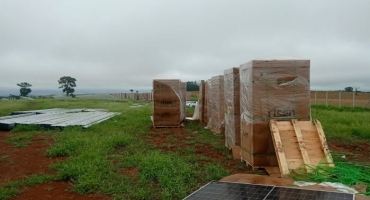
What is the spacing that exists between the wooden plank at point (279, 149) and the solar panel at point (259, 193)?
4.33 feet

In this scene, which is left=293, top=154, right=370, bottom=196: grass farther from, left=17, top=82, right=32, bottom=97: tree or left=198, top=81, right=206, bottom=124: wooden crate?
left=17, top=82, right=32, bottom=97: tree

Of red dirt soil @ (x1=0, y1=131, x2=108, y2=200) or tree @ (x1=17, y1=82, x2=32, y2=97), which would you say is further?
tree @ (x1=17, y1=82, x2=32, y2=97)

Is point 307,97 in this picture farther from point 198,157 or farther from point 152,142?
point 152,142

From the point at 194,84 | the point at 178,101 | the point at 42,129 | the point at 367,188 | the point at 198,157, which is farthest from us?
the point at 194,84

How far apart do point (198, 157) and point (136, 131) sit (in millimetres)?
3736

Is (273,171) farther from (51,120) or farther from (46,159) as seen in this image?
(51,120)

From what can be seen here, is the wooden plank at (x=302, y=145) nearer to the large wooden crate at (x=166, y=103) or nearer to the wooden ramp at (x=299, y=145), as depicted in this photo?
the wooden ramp at (x=299, y=145)

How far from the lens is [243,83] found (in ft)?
15.5

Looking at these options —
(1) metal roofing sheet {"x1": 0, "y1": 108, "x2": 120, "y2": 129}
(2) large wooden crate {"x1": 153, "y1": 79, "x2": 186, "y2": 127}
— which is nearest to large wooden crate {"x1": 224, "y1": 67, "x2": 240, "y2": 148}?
(2) large wooden crate {"x1": 153, "y1": 79, "x2": 186, "y2": 127}

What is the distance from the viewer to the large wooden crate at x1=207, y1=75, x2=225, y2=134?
754cm

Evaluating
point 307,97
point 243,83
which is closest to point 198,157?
point 243,83

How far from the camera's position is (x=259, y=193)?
2.21 metres

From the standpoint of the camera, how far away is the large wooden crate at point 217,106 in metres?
7.54

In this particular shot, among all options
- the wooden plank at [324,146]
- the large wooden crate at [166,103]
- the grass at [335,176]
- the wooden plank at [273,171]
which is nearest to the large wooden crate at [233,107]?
the wooden plank at [273,171]
